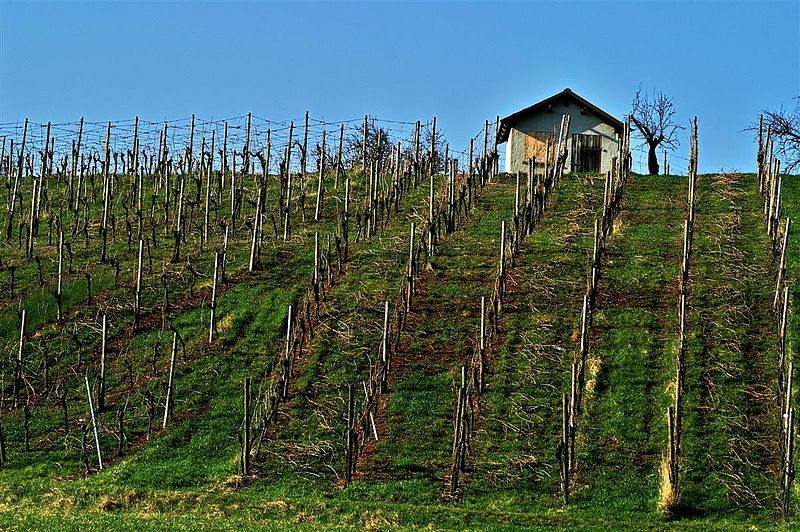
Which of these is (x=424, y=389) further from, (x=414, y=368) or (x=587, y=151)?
(x=587, y=151)

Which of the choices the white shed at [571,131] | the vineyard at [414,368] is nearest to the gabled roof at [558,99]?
the white shed at [571,131]

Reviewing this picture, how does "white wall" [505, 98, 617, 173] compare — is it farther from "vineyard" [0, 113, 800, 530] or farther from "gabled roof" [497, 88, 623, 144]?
"vineyard" [0, 113, 800, 530]

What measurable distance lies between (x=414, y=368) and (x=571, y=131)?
2165cm

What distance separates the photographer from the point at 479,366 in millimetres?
22672

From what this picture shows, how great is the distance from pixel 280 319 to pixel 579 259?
306 inches

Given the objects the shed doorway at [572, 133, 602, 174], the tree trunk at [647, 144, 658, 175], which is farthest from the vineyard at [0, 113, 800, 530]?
the tree trunk at [647, 144, 658, 175]

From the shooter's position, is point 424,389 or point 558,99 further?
point 558,99

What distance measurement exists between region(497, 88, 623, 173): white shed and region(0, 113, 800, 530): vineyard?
6.62m

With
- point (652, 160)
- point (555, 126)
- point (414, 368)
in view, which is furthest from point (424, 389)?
point (652, 160)

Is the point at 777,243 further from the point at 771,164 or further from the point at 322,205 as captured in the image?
the point at 322,205

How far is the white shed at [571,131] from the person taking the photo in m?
43.0

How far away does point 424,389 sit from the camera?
22984 millimetres

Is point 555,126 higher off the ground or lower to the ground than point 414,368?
higher

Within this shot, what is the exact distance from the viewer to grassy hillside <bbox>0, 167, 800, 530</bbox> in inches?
710
